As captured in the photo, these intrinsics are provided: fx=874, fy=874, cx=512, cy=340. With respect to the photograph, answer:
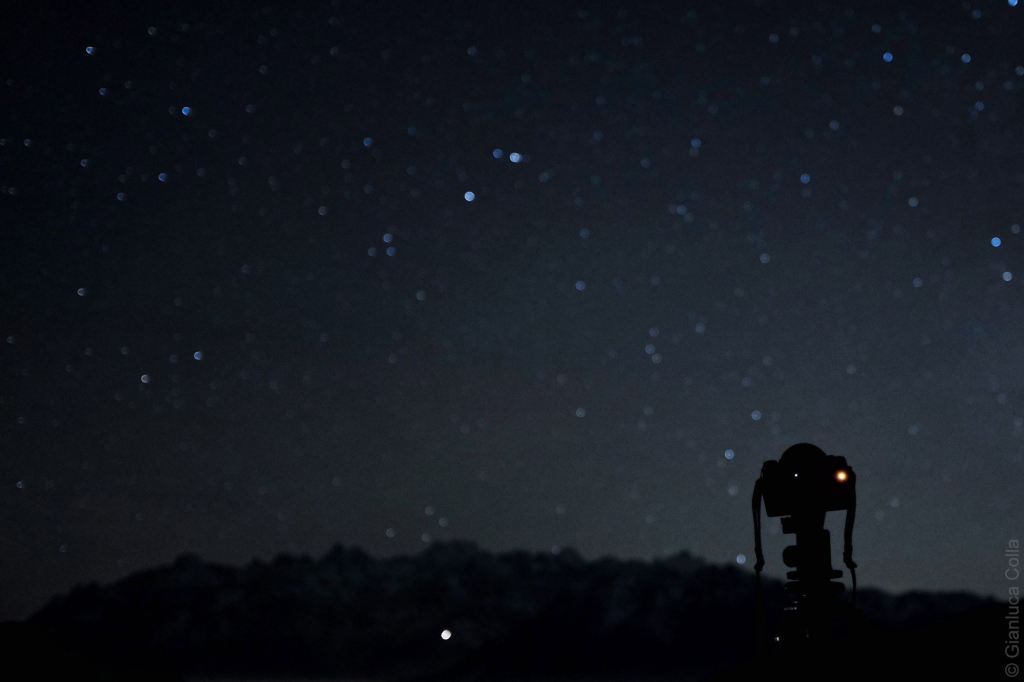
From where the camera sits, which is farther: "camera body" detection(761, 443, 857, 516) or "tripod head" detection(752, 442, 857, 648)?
"camera body" detection(761, 443, 857, 516)

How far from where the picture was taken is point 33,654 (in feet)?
227

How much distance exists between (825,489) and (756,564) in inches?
20.0

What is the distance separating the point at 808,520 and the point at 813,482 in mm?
195

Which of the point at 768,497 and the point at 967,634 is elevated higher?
the point at 768,497

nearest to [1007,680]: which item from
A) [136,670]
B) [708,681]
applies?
[708,681]

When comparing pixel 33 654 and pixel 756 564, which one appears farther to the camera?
pixel 33 654

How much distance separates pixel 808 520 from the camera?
4.37m

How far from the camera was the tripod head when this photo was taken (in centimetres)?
425

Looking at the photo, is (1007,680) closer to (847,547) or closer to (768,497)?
(847,547)

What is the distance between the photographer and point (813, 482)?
14.3 ft

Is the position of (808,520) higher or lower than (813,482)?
lower

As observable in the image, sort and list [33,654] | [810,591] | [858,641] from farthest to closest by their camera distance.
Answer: [33,654] → [810,591] → [858,641]

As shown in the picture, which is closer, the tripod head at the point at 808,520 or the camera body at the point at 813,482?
the tripod head at the point at 808,520

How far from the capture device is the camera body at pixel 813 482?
435 cm
